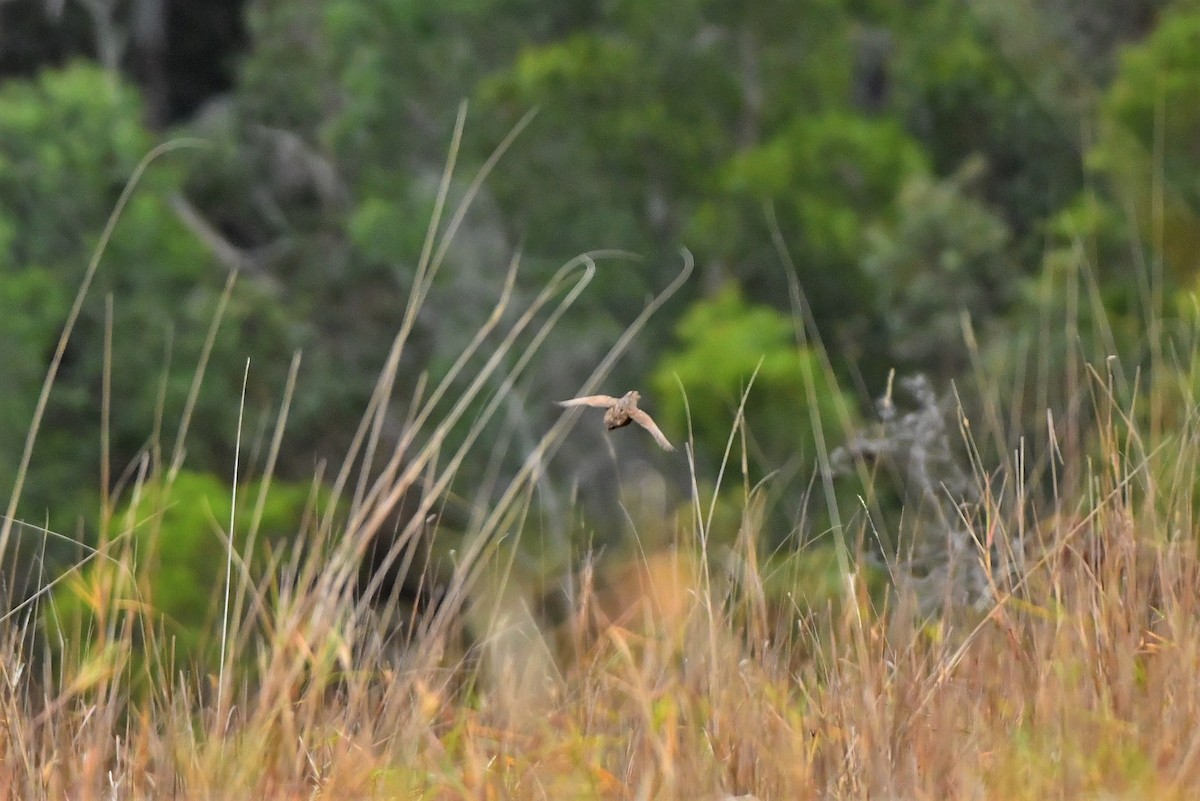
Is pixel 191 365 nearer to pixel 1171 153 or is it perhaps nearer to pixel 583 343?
pixel 583 343

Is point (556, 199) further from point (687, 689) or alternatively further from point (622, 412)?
point (687, 689)

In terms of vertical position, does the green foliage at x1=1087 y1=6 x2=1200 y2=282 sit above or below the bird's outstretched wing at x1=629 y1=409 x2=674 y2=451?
below

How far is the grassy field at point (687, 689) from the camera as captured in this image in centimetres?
140

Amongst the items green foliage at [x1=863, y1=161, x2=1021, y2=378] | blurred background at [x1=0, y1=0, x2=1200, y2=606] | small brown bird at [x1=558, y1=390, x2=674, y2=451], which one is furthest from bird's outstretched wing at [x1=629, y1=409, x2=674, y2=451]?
blurred background at [x1=0, y1=0, x2=1200, y2=606]

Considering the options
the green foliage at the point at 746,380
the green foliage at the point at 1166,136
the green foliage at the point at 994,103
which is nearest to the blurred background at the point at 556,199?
the green foliage at the point at 994,103

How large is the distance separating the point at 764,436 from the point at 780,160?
3064 mm

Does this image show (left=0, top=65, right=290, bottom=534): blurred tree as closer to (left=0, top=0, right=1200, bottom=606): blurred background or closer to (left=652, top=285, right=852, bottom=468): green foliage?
(left=0, top=0, right=1200, bottom=606): blurred background

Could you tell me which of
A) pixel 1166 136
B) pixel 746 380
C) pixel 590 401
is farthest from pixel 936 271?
pixel 590 401

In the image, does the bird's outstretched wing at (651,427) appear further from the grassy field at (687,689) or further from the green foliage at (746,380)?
the green foliage at (746,380)

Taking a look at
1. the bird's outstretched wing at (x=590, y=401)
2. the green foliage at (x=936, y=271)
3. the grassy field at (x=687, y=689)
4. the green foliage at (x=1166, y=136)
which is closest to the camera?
the grassy field at (x=687, y=689)

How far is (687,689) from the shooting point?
1.53m

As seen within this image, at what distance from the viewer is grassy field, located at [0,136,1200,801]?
140cm

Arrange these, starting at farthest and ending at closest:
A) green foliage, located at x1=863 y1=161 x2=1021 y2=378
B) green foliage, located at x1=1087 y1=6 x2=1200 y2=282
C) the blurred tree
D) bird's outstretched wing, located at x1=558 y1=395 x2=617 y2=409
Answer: the blurred tree
green foliage, located at x1=863 y1=161 x2=1021 y2=378
green foliage, located at x1=1087 y1=6 x2=1200 y2=282
bird's outstretched wing, located at x1=558 y1=395 x2=617 y2=409

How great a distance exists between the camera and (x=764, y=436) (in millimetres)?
11516
